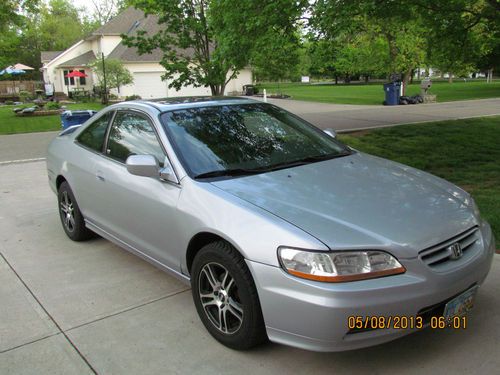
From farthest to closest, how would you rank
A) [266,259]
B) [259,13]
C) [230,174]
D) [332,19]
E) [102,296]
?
1. [259,13]
2. [332,19]
3. [102,296]
4. [230,174]
5. [266,259]

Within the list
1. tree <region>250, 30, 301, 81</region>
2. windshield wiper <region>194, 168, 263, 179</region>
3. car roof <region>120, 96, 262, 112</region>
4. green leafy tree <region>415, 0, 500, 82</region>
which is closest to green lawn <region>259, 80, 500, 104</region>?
green leafy tree <region>415, 0, 500, 82</region>

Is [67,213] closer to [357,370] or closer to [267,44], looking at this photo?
[357,370]

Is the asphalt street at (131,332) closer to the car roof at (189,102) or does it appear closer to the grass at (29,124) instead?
the car roof at (189,102)

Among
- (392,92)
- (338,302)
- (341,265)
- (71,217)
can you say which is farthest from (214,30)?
(392,92)

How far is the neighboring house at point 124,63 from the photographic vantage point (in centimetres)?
3582

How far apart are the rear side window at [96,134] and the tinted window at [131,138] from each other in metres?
0.18

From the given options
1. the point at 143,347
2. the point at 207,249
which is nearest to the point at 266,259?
the point at 207,249

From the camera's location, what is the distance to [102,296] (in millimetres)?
3934

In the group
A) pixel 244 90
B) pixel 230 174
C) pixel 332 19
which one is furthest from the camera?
pixel 244 90

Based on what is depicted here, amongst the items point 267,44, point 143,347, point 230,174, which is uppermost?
point 267,44

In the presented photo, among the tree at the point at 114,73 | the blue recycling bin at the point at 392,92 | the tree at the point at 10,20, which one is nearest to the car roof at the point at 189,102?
the tree at the point at 10,20

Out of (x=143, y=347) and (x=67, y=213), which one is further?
(x=67, y=213)

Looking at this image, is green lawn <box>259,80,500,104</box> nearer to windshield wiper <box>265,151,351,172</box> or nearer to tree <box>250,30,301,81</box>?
tree <box>250,30,301,81</box>

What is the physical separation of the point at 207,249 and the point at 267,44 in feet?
23.1
